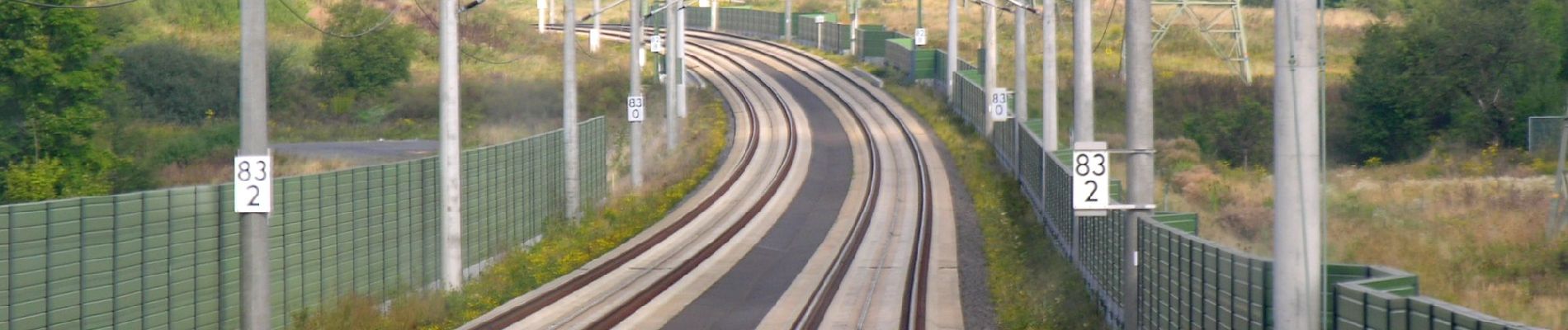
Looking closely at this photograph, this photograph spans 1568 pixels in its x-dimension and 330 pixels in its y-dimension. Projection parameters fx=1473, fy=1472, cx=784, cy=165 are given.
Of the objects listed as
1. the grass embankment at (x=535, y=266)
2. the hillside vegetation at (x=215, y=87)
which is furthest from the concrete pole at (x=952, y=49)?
the hillside vegetation at (x=215, y=87)

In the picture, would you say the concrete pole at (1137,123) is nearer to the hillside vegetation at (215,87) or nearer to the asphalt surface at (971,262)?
the asphalt surface at (971,262)

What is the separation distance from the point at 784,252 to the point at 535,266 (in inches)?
225

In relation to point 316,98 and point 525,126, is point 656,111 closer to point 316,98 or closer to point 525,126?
point 525,126

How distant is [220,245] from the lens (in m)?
16.5

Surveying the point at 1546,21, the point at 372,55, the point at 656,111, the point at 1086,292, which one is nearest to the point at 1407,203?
the point at 1086,292

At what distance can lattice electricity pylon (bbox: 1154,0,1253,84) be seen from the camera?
177ft

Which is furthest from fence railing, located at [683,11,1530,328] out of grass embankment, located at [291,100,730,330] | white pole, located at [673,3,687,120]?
white pole, located at [673,3,687,120]

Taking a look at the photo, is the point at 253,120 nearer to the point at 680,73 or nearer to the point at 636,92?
the point at 636,92

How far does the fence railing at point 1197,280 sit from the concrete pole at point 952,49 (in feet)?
76.2

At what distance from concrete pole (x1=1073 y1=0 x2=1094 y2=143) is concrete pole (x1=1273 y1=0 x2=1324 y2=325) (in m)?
11.6

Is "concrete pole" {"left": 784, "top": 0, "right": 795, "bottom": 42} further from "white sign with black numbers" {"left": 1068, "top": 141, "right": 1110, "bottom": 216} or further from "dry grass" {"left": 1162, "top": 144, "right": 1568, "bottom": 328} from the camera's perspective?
"white sign with black numbers" {"left": 1068, "top": 141, "right": 1110, "bottom": 216}

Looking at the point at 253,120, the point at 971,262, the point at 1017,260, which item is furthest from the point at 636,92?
the point at 253,120

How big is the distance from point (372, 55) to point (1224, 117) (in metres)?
39.5

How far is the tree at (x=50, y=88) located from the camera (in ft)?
152
